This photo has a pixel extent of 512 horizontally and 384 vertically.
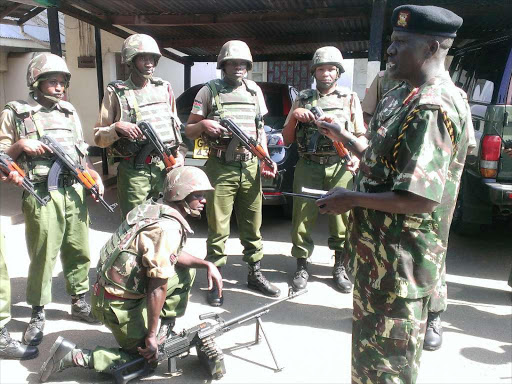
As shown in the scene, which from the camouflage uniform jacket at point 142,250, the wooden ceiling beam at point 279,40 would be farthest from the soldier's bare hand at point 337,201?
the wooden ceiling beam at point 279,40

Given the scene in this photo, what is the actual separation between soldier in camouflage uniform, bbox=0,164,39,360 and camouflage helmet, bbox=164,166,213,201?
101cm

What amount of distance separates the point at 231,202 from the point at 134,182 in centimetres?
77

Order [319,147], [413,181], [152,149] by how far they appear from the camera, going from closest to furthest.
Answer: [413,181] < [152,149] < [319,147]

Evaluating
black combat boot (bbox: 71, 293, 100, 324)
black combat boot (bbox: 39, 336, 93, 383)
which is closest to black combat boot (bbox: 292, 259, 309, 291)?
black combat boot (bbox: 71, 293, 100, 324)

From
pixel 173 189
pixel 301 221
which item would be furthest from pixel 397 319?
pixel 301 221

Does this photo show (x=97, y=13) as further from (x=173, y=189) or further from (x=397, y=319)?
(x=397, y=319)

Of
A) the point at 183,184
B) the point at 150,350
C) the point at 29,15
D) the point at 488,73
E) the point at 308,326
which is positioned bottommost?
the point at 308,326

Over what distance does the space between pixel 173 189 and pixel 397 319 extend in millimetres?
1359

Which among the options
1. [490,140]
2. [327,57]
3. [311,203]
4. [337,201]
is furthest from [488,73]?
[337,201]

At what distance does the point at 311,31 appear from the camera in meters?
8.08

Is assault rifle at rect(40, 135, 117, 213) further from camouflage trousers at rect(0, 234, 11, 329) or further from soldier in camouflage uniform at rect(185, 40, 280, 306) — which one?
soldier in camouflage uniform at rect(185, 40, 280, 306)

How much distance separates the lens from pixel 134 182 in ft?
11.9

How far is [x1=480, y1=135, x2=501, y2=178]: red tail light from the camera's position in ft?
13.2

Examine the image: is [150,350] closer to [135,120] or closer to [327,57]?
[135,120]
